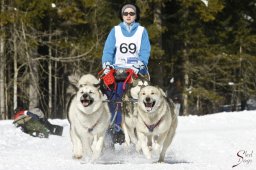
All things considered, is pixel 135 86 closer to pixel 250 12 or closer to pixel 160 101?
pixel 160 101

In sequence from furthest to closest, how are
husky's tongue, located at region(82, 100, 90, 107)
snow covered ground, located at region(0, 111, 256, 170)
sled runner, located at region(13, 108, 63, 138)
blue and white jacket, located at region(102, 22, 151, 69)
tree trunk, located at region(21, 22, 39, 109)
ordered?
1. tree trunk, located at region(21, 22, 39, 109)
2. sled runner, located at region(13, 108, 63, 138)
3. blue and white jacket, located at region(102, 22, 151, 69)
4. husky's tongue, located at region(82, 100, 90, 107)
5. snow covered ground, located at region(0, 111, 256, 170)

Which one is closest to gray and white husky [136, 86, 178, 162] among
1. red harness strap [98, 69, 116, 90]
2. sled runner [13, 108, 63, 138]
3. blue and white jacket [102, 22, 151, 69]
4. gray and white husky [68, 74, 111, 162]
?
gray and white husky [68, 74, 111, 162]

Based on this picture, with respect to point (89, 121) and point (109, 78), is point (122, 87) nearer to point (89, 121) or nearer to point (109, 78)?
point (109, 78)

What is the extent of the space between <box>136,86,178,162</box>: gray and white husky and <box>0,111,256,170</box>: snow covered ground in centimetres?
22

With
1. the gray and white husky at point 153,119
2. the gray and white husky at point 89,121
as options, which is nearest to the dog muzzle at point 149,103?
the gray and white husky at point 153,119

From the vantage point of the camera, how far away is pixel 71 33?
76.0ft

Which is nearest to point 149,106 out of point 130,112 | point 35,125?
point 130,112

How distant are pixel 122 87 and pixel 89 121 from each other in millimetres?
1233

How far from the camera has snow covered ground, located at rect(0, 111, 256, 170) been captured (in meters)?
5.93

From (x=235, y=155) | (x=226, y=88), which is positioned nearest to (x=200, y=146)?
(x=235, y=155)

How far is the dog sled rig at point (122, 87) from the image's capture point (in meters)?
7.81

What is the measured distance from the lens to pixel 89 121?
6.92m

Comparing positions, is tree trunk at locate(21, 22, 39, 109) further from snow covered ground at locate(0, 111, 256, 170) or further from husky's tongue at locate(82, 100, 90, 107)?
husky's tongue at locate(82, 100, 90, 107)

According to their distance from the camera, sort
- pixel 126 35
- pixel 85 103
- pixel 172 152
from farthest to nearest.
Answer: pixel 172 152 < pixel 126 35 < pixel 85 103
